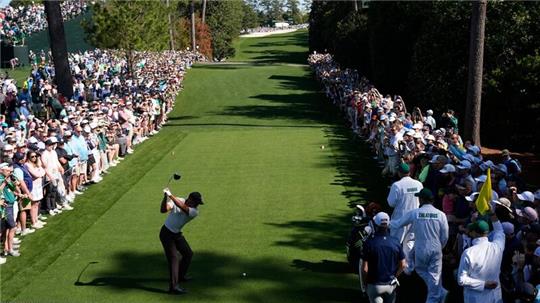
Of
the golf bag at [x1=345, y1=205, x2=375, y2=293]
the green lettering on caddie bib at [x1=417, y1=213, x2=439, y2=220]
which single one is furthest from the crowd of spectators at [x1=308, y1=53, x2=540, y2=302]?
the golf bag at [x1=345, y1=205, x2=375, y2=293]

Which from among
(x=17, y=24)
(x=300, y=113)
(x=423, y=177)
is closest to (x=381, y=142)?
(x=423, y=177)

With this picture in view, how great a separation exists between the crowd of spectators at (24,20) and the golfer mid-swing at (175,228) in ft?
141

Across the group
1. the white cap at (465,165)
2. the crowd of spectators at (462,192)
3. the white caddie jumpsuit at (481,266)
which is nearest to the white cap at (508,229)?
the crowd of spectators at (462,192)

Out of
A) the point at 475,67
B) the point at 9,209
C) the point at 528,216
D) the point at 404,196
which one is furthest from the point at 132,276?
the point at 475,67

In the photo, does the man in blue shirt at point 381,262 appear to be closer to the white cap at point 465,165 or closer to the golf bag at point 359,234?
the golf bag at point 359,234

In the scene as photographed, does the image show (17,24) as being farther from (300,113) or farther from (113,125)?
(113,125)

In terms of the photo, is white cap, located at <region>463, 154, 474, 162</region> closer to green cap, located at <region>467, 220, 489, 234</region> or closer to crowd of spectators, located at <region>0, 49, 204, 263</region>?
green cap, located at <region>467, 220, 489, 234</region>

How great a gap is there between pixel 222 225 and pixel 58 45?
1564cm

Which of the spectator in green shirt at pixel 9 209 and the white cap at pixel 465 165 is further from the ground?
the white cap at pixel 465 165

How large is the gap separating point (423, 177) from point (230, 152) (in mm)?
10581

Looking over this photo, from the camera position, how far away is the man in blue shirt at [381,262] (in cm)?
790

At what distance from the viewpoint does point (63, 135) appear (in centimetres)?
1627

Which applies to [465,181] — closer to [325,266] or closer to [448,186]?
[448,186]

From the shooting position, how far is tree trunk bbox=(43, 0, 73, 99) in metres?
25.6
